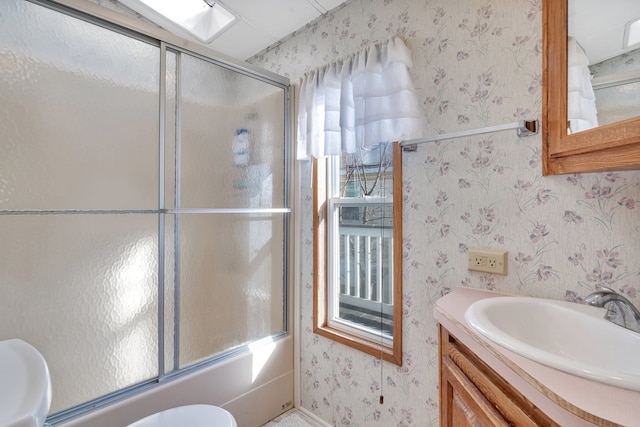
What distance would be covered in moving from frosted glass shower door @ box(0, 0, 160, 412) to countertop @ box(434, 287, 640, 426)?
136cm

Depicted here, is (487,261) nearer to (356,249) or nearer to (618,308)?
(618,308)

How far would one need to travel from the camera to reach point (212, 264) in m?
1.59

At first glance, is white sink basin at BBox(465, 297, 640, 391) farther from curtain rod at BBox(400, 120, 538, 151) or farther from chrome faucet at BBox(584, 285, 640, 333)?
curtain rod at BBox(400, 120, 538, 151)

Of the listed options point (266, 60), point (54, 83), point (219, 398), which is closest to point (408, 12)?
point (266, 60)

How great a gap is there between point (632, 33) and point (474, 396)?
996 millimetres

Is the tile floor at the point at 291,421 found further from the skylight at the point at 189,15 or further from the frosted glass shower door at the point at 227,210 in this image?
the skylight at the point at 189,15

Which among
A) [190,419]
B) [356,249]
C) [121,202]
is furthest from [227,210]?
[190,419]

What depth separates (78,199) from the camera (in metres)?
1.17

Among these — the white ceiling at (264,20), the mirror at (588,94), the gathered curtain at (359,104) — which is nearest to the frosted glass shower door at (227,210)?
the gathered curtain at (359,104)

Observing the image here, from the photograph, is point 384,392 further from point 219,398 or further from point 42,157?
point 42,157

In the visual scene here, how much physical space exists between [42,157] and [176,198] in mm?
491

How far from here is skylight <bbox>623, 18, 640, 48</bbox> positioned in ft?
2.37

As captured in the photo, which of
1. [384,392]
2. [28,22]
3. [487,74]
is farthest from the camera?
[384,392]

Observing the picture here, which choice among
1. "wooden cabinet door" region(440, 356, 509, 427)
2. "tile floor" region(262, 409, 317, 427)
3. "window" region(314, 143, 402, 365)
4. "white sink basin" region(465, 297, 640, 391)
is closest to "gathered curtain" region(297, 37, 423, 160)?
"window" region(314, 143, 402, 365)
